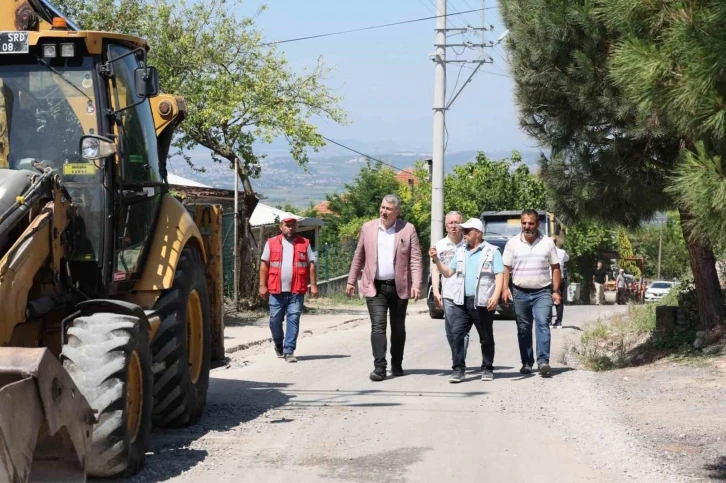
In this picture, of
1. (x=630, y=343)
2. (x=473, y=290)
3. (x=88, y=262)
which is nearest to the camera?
(x=88, y=262)

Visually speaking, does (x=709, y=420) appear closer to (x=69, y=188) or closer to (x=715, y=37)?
(x=715, y=37)

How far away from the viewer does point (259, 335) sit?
18.5 meters

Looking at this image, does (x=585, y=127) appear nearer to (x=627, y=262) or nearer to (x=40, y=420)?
(x=40, y=420)

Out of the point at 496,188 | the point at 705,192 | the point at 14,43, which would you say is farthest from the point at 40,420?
the point at 496,188

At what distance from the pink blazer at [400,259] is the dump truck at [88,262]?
2681 millimetres

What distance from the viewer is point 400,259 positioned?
1222 centimetres

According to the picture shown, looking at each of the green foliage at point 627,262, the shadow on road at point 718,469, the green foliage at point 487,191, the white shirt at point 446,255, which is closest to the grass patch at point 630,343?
the white shirt at point 446,255

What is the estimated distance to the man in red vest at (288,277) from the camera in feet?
46.4

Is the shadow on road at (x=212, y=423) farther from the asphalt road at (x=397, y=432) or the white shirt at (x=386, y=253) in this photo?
the white shirt at (x=386, y=253)

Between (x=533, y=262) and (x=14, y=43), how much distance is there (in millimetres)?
6579

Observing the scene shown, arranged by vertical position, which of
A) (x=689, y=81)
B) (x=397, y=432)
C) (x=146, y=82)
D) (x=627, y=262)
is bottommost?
(x=397, y=432)

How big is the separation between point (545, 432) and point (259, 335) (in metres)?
9.90

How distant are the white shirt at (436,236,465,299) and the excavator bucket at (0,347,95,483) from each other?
659 cm

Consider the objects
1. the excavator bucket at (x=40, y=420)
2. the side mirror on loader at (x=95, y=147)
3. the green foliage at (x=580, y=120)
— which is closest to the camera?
the excavator bucket at (x=40, y=420)
